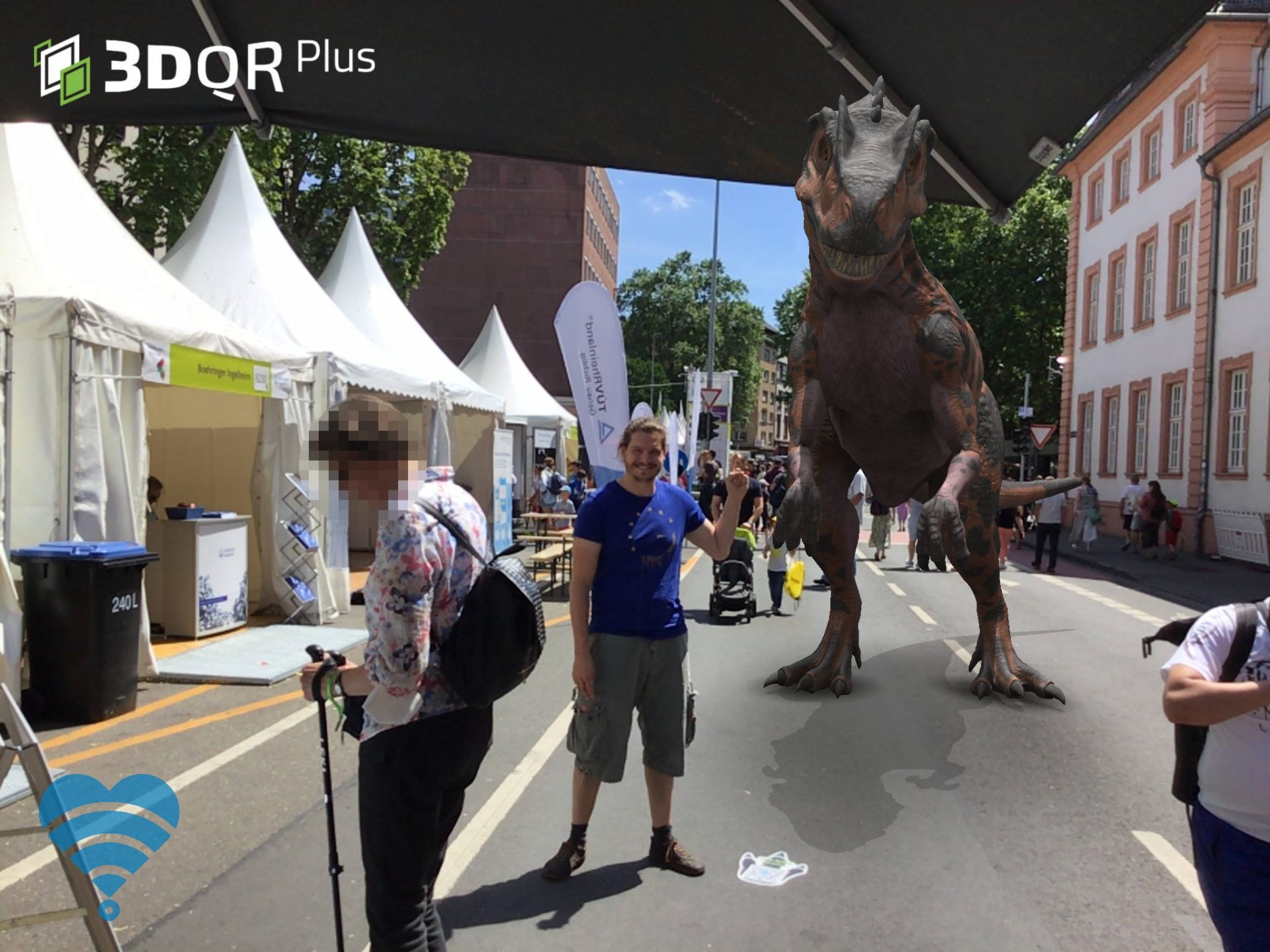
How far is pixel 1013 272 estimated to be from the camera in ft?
111

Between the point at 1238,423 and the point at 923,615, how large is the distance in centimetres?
1399

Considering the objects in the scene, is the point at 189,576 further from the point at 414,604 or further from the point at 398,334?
the point at 414,604

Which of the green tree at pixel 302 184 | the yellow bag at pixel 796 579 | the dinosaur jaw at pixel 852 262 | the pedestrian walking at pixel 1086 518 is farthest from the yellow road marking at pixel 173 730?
the pedestrian walking at pixel 1086 518

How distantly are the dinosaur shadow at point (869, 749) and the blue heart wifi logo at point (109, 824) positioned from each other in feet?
8.47

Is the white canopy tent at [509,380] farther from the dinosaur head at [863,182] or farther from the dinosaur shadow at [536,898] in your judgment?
the dinosaur shadow at [536,898]

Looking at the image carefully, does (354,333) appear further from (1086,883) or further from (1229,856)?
(1229,856)

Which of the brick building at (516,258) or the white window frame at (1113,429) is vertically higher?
the brick building at (516,258)

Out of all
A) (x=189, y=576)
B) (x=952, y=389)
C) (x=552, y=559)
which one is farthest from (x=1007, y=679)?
(x=552, y=559)

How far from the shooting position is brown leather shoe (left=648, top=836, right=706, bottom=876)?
3.65 metres

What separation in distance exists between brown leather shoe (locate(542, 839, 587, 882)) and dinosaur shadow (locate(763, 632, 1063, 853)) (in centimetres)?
94

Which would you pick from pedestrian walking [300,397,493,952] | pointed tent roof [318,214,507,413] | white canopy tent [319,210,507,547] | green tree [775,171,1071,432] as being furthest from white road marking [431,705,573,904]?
green tree [775,171,1071,432]

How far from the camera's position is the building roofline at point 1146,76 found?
111 inches

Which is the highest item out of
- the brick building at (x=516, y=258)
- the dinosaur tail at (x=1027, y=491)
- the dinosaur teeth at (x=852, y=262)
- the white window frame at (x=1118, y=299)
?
the brick building at (x=516, y=258)

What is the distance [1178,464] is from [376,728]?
24075mm
